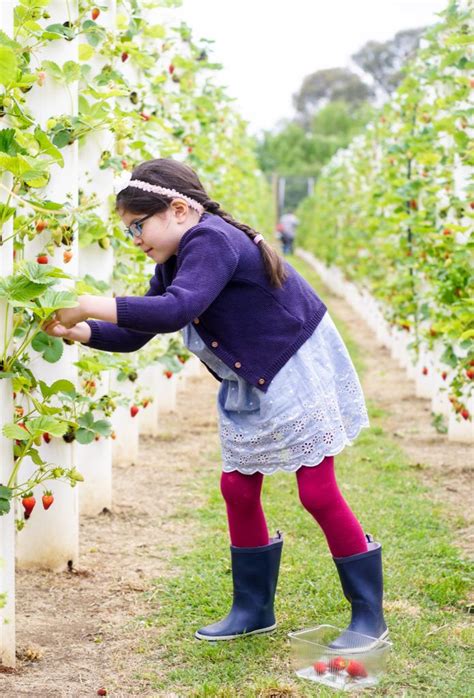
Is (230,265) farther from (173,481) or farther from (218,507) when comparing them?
(173,481)

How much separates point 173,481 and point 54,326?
252 centimetres

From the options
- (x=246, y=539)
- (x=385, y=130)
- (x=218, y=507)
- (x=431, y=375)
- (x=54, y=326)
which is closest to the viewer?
(x=54, y=326)

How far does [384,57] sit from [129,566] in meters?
47.3

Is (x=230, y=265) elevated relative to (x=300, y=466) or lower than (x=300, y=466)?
elevated

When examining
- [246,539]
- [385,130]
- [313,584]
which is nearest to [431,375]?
[385,130]

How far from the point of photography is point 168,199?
256 centimetres

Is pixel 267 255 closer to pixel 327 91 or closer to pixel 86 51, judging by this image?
pixel 86 51

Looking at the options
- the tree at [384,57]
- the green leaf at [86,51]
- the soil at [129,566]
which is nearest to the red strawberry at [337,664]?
the soil at [129,566]

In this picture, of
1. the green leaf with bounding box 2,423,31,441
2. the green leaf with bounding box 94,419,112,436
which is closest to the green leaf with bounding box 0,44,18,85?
the green leaf with bounding box 2,423,31,441

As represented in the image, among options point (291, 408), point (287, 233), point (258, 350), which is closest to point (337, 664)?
point (291, 408)

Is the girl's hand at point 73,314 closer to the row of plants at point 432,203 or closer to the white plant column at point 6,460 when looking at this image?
the white plant column at point 6,460

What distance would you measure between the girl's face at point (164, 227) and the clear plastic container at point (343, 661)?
103cm

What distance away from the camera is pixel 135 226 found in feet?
8.46

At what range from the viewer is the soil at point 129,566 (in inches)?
103
